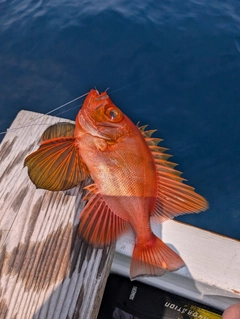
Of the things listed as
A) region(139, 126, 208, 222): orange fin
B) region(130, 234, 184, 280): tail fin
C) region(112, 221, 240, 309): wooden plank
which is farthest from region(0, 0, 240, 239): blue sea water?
region(130, 234, 184, 280): tail fin

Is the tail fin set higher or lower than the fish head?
lower

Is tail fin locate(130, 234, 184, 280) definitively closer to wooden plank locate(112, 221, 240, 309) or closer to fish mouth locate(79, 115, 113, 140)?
wooden plank locate(112, 221, 240, 309)

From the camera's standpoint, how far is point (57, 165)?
178 cm

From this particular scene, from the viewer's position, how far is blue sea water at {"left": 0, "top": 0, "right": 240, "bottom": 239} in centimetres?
357

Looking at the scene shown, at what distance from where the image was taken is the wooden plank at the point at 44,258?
150 centimetres

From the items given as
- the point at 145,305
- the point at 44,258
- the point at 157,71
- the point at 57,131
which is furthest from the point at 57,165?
the point at 157,71

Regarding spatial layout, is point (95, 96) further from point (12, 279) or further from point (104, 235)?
point (12, 279)

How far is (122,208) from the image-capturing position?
167 centimetres

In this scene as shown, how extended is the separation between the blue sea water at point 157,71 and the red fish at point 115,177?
1.76m

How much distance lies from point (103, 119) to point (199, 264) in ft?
3.29

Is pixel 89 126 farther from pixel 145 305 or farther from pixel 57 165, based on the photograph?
pixel 145 305

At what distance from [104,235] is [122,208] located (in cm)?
18

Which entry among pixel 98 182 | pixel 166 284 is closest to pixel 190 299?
pixel 166 284

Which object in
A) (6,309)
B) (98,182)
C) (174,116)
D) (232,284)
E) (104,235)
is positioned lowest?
(174,116)
